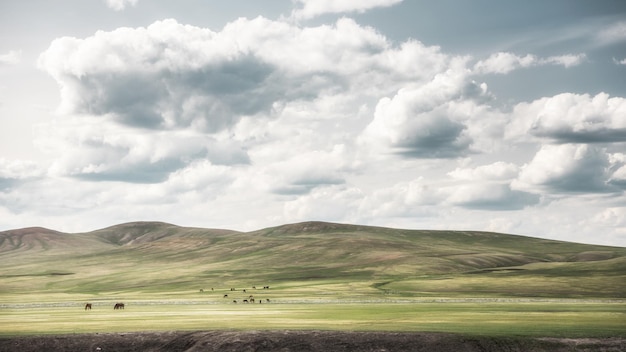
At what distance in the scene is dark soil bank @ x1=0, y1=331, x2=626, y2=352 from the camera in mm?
38938

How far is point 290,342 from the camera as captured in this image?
40.8 metres

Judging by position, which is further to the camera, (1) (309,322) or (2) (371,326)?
(1) (309,322)

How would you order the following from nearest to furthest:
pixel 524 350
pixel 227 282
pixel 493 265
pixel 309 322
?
pixel 524 350 → pixel 309 322 → pixel 227 282 → pixel 493 265

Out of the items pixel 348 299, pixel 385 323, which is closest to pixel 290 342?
pixel 385 323

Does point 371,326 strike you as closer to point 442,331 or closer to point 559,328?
point 442,331

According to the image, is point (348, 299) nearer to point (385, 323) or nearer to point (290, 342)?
point (385, 323)

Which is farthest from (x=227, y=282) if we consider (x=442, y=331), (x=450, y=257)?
(x=442, y=331)

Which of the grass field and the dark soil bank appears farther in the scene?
the grass field

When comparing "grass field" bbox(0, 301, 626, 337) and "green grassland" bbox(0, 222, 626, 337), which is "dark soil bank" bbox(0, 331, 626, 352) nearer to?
"grass field" bbox(0, 301, 626, 337)

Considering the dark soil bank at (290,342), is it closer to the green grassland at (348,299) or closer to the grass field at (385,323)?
the grass field at (385,323)

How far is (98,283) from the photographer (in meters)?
180

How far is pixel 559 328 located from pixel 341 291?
72.8m

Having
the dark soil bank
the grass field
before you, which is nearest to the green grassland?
the grass field

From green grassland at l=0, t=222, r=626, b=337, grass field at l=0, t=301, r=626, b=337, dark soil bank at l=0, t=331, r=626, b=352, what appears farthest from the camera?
green grassland at l=0, t=222, r=626, b=337
